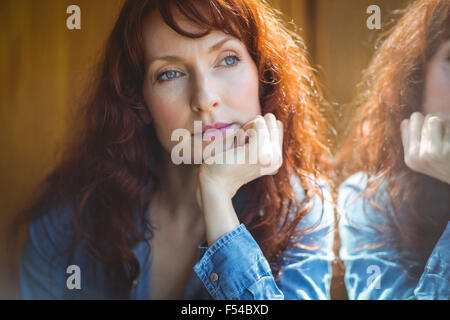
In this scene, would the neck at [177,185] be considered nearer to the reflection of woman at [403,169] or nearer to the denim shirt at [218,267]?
the denim shirt at [218,267]

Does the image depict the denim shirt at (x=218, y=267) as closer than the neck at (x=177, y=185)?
Yes

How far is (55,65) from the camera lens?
917 mm

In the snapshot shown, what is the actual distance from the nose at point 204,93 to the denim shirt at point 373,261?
0.33 metres

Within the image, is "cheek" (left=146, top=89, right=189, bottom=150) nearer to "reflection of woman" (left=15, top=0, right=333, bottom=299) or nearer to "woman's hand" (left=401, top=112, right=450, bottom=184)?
"reflection of woman" (left=15, top=0, right=333, bottom=299)

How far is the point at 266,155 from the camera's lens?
2.62 feet

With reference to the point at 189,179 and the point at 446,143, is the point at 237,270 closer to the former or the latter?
the point at 189,179

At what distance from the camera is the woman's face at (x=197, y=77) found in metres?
0.77

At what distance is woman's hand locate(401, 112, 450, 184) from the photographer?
765 millimetres

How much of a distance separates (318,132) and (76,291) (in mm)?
626

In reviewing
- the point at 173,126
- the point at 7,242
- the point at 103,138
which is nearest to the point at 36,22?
the point at 103,138

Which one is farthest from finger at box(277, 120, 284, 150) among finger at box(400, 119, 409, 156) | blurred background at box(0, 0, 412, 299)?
finger at box(400, 119, 409, 156)

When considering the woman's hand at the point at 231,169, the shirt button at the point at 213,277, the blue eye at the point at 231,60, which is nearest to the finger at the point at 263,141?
the woman's hand at the point at 231,169

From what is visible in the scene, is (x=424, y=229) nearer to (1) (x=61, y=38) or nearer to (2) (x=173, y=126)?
(2) (x=173, y=126)

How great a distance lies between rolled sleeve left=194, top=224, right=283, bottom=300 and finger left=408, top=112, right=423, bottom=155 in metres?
0.36
